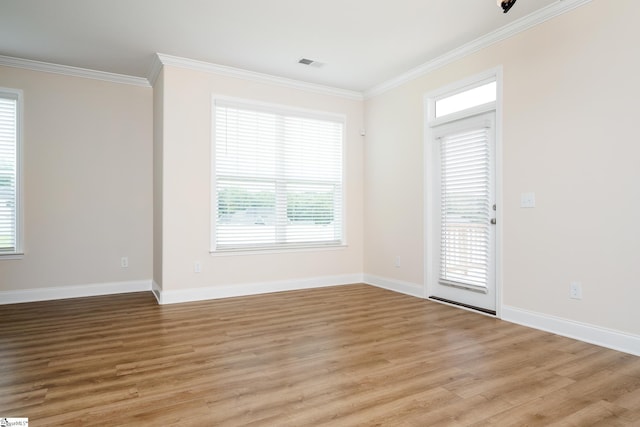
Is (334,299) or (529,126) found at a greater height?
(529,126)

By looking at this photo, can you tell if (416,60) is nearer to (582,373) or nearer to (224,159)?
(224,159)

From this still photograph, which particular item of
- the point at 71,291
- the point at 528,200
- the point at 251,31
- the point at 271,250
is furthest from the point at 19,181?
the point at 528,200

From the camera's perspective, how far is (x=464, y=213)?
4293 mm

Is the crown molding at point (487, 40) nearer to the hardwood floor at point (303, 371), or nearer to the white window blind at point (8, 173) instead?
the hardwood floor at point (303, 371)

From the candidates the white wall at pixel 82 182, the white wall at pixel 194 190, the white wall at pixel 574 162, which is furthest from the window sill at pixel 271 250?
the white wall at pixel 574 162

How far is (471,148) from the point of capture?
13.8 ft

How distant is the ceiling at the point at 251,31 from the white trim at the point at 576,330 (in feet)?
8.98

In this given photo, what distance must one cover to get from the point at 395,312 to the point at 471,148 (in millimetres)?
1961

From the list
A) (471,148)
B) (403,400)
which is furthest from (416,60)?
(403,400)

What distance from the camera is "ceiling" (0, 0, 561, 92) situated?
3385mm

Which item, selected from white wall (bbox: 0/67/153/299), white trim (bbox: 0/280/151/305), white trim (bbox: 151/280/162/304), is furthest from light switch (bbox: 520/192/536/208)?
white trim (bbox: 0/280/151/305)

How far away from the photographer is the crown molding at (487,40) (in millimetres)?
3291

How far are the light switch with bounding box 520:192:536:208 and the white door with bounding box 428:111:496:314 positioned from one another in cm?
32

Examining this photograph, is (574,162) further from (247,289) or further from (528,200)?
(247,289)
